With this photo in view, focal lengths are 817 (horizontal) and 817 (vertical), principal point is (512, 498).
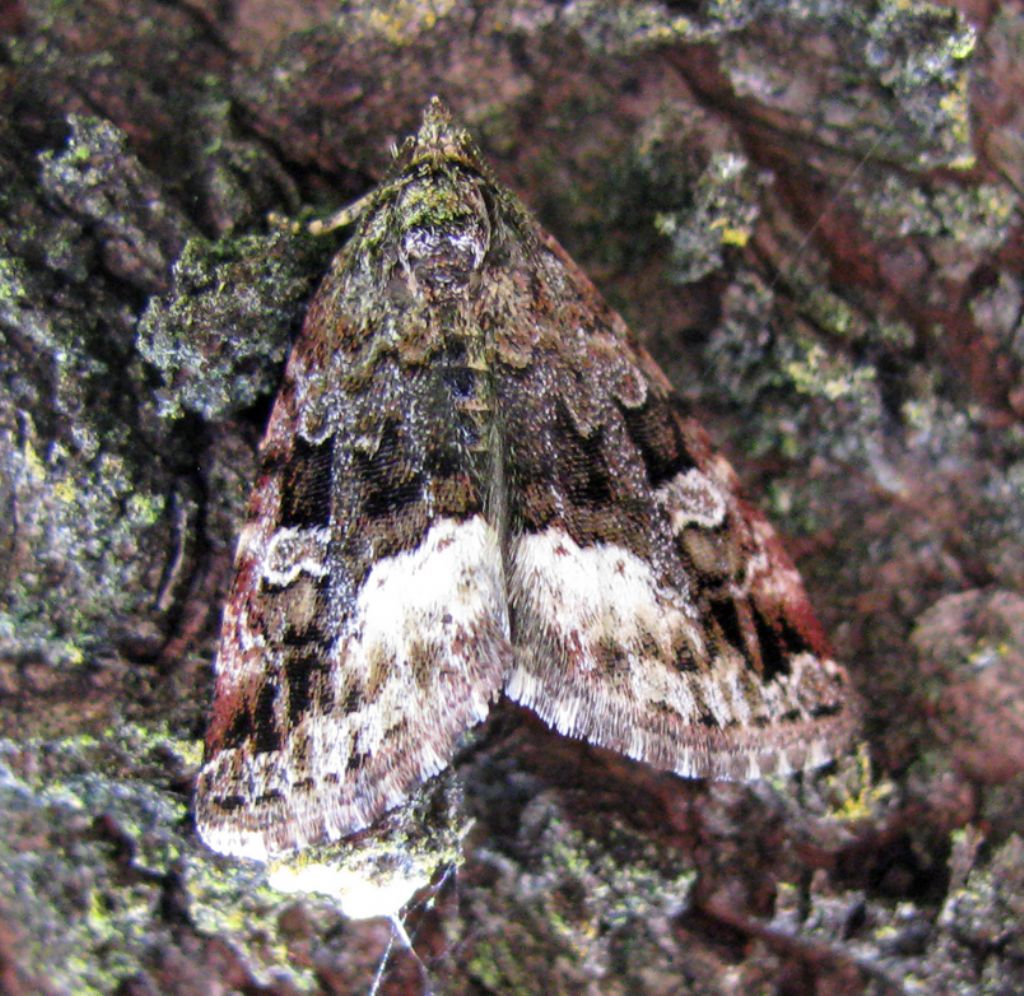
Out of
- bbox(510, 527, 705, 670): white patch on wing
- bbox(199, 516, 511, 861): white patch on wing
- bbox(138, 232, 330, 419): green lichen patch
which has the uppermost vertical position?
bbox(138, 232, 330, 419): green lichen patch

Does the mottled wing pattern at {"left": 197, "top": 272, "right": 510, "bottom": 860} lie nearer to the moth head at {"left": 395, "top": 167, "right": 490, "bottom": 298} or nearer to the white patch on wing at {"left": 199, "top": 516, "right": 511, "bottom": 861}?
the white patch on wing at {"left": 199, "top": 516, "right": 511, "bottom": 861}

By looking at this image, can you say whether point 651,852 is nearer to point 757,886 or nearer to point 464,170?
point 757,886

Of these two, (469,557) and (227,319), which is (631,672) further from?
(227,319)

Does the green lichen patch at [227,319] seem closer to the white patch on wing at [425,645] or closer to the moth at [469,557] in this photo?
the moth at [469,557]

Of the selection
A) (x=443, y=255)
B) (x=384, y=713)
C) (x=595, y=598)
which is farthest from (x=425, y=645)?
(x=443, y=255)

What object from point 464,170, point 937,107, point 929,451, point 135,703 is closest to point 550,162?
point 464,170

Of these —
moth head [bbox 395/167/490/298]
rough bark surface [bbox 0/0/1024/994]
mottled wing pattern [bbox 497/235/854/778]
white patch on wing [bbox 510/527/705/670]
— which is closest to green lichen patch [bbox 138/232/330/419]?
rough bark surface [bbox 0/0/1024/994]

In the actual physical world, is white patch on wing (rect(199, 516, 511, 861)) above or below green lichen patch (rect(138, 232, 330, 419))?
below
